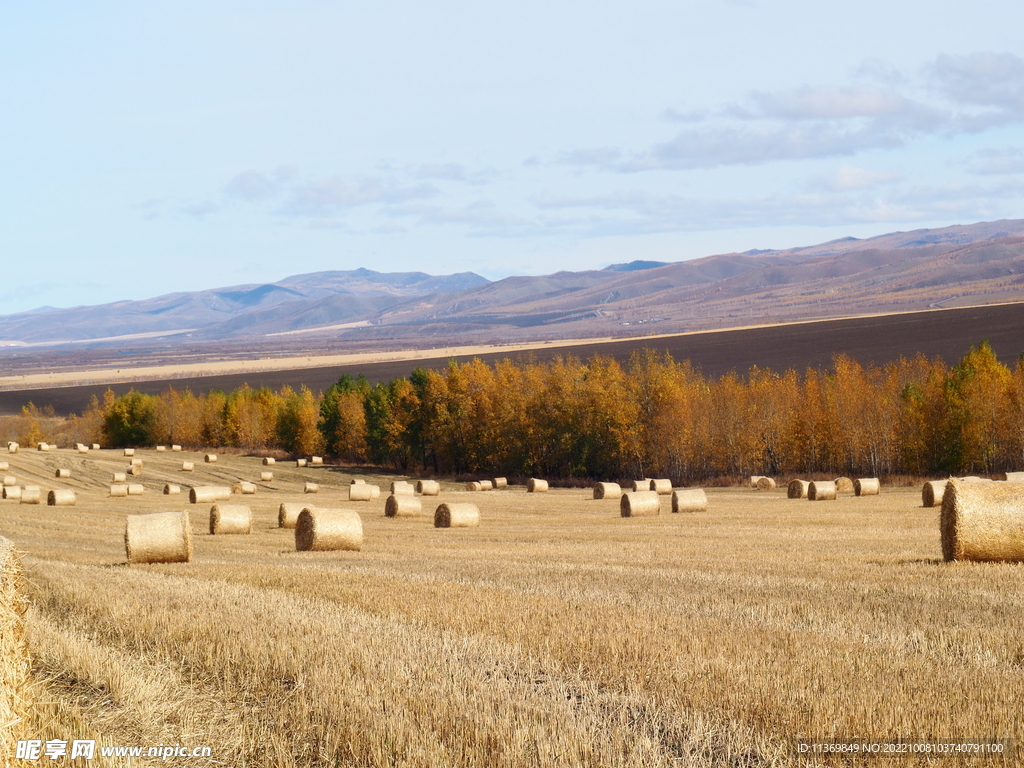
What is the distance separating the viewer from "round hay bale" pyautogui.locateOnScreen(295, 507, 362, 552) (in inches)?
830

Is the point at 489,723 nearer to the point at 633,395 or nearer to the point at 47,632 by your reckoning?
the point at 47,632

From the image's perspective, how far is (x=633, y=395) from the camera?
72.6 metres

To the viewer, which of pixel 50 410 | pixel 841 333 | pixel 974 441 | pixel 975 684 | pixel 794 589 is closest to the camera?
pixel 975 684

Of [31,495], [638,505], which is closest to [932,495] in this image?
[638,505]

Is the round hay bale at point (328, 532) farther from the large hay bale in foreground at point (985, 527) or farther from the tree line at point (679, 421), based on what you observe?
the tree line at point (679, 421)

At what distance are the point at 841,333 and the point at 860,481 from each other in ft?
439

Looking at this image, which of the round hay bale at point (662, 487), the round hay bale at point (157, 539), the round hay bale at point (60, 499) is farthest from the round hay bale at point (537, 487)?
the round hay bale at point (157, 539)

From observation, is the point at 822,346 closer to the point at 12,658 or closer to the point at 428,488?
the point at 428,488

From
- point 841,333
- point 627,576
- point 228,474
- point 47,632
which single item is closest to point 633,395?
point 228,474

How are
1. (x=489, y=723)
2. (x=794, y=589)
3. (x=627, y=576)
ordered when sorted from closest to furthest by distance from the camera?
1. (x=489, y=723)
2. (x=794, y=589)
3. (x=627, y=576)

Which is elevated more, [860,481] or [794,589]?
[794,589]

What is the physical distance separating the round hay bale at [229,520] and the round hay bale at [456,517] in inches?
224

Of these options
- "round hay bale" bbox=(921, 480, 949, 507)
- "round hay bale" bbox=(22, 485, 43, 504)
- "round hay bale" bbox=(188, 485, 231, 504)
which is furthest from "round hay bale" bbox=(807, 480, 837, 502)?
"round hay bale" bbox=(22, 485, 43, 504)

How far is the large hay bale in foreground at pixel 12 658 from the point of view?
6570mm
